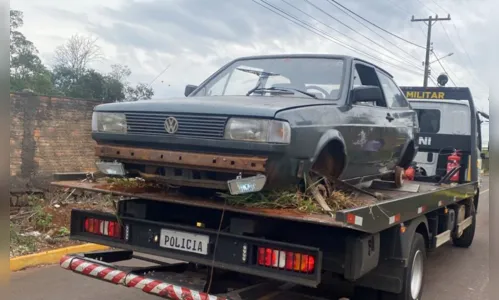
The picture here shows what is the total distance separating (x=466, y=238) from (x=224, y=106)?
6485 mm

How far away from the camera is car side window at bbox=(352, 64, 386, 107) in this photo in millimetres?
5059

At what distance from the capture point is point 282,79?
4.95 meters

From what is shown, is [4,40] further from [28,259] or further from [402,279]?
[28,259]

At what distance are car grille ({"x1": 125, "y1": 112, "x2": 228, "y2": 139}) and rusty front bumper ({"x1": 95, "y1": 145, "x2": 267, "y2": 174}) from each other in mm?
141

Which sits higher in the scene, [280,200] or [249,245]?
[280,200]

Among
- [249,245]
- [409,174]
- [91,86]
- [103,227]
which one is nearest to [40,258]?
[103,227]

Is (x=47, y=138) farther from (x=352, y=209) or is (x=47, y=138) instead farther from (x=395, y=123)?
(x=352, y=209)

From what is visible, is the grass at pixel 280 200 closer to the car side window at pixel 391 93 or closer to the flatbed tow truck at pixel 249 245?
the flatbed tow truck at pixel 249 245

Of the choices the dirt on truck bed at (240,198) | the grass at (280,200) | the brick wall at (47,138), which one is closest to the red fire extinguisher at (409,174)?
the dirt on truck bed at (240,198)

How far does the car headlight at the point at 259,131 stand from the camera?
3.63 metres

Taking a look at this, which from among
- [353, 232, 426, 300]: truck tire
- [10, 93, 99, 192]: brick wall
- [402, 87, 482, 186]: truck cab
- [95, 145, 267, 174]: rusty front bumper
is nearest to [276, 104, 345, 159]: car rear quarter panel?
[95, 145, 267, 174]: rusty front bumper

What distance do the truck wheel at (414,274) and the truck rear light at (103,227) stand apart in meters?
2.39

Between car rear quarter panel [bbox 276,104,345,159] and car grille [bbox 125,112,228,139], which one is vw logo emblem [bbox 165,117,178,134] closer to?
car grille [bbox 125,112,228,139]

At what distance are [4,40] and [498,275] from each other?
1.84 metres
